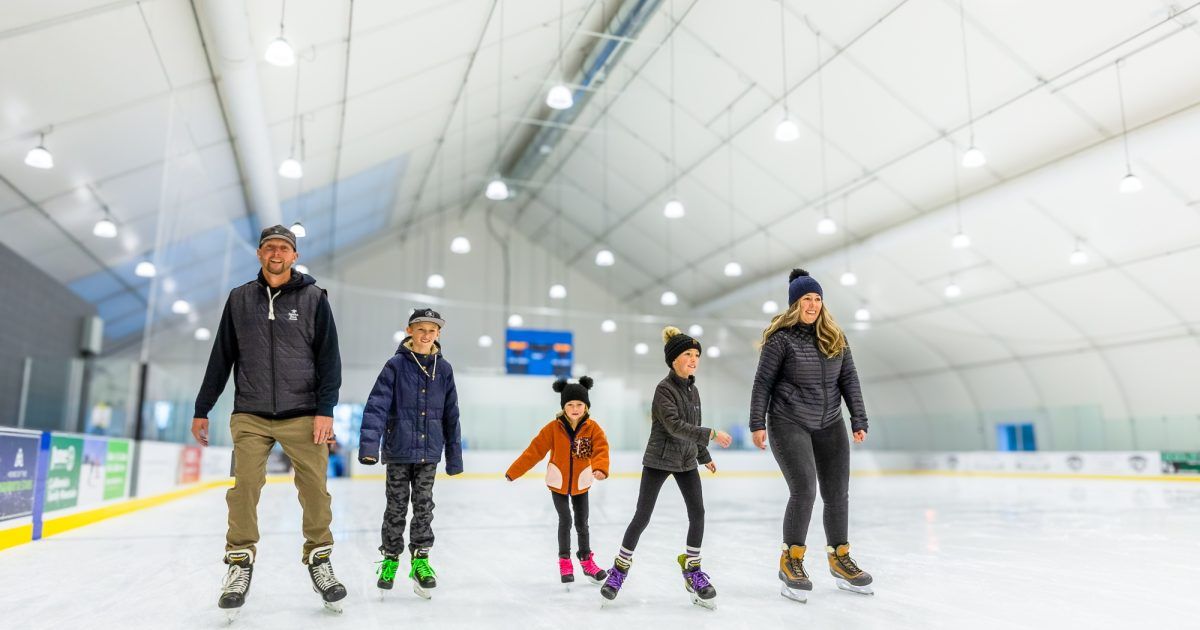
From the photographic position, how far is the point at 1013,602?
336 centimetres

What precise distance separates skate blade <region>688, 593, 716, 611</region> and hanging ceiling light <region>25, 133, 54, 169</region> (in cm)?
861

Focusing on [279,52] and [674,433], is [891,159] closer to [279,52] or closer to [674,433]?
[279,52]

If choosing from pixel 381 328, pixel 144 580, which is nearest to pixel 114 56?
pixel 144 580

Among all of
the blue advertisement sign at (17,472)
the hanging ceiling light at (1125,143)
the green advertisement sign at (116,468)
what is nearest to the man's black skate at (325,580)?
the blue advertisement sign at (17,472)

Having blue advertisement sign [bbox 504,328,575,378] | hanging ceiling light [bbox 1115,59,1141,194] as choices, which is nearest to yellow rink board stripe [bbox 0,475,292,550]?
blue advertisement sign [bbox 504,328,575,378]

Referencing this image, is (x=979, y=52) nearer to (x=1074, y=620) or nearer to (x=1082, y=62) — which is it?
(x=1082, y=62)

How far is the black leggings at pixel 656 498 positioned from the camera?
3404mm

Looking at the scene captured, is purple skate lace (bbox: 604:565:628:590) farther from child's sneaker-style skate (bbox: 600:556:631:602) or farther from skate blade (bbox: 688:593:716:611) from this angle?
skate blade (bbox: 688:593:716:611)

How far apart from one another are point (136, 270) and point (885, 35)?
11859 millimetres

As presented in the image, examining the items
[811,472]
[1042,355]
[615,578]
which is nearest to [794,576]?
[811,472]

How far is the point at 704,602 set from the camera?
10.6 ft

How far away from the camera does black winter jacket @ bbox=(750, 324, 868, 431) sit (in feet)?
11.8

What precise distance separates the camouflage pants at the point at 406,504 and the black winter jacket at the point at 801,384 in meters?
1.58

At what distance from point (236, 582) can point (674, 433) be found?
1.88 metres
